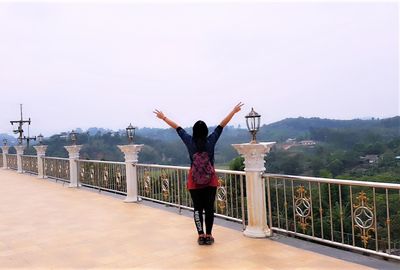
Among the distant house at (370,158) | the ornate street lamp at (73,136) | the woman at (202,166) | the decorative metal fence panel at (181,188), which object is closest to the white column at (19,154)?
the ornate street lamp at (73,136)

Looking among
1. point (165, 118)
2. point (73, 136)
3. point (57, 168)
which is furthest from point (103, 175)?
point (165, 118)

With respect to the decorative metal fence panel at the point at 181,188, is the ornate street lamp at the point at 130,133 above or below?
above

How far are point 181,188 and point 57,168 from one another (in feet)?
24.0

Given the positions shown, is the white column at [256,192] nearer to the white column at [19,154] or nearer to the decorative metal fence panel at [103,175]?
the decorative metal fence panel at [103,175]

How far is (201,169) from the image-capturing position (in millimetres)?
4312

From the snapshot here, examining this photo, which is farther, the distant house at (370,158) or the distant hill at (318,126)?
the distant hill at (318,126)

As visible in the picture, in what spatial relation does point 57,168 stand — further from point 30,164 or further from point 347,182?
point 347,182

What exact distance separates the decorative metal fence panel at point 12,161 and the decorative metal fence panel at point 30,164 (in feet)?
4.70

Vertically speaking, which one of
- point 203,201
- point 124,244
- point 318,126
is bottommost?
point 124,244

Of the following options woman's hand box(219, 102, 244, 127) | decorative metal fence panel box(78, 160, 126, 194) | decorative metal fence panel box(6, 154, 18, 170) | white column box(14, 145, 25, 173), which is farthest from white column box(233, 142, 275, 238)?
decorative metal fence panel box(6, 154, 18, 170)

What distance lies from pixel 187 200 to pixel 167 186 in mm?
581

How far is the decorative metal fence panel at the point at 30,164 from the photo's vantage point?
14623mm

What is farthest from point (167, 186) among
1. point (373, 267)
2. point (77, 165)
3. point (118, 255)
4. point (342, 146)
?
point (342, 146)

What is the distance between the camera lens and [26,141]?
55.4ft
